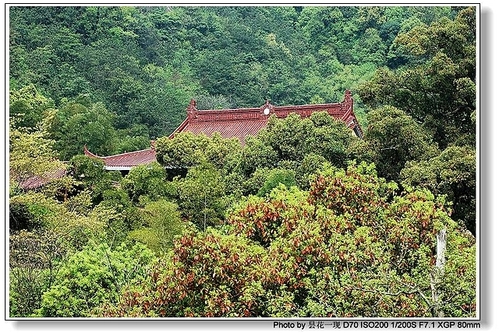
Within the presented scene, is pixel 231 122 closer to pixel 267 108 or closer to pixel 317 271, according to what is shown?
pixel 267 108

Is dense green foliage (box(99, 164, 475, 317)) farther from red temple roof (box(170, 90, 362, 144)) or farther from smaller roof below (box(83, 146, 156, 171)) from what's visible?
smaller roof below (box(83, 146, 156, 171))

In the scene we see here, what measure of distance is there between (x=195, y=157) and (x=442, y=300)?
8091mm

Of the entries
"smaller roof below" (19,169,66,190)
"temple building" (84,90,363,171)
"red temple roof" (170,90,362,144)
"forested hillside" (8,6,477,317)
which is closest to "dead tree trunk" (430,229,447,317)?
"forested hillside" (8,6,477,317)

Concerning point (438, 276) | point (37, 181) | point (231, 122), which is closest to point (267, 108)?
point (231, 122)

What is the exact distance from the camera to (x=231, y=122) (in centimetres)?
1752

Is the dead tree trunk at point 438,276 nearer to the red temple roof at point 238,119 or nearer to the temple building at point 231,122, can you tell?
the temple building at point 231,122

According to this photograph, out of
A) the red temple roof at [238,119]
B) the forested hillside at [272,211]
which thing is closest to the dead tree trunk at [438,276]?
the forested hillside at [272,211]

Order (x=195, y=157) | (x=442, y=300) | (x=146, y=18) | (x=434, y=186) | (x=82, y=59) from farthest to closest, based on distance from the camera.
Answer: (x=146, y=18) < (x=82, y=59) < (x=195, y=157) < (x=434, y=186) < (x=442, y=300)

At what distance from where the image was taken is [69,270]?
283 inches

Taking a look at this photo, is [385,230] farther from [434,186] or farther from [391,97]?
[391,97]

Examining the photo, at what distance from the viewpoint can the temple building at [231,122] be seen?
15860 millimetres

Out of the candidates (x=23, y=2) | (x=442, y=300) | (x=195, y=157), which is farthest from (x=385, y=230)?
(x=195, y=157)

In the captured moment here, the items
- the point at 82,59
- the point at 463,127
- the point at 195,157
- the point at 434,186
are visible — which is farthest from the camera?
the point at 82,59

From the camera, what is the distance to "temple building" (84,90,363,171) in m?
15.9
